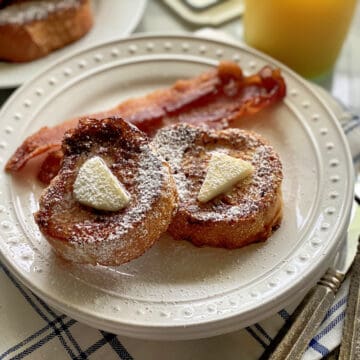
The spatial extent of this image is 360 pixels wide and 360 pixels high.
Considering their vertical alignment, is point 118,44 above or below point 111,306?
above

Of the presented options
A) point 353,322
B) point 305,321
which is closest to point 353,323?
point 353,322

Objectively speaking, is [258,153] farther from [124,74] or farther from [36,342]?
[36,342]

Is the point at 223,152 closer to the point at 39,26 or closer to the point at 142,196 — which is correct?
the point at 142,196

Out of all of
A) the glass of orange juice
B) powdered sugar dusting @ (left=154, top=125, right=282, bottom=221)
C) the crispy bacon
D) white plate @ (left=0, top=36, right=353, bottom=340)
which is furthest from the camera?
the glass of orange juice

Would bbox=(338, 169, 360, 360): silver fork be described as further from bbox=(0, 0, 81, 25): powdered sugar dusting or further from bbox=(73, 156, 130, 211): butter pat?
bbox=(0, 0, 81, 25): powdered sugar dusting

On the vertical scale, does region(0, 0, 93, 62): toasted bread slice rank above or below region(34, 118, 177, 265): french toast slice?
above

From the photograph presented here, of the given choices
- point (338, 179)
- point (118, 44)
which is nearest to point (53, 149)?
point (118, 44)

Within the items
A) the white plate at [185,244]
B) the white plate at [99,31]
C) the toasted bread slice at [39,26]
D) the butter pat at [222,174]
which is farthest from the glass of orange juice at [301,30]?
the butter pat at [222,174]

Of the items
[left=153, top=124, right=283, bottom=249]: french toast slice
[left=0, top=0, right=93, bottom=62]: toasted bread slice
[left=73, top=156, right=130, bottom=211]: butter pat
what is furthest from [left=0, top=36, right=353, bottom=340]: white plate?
[left=0, top=0, right=93, bottom=62]: toasted bread slice
